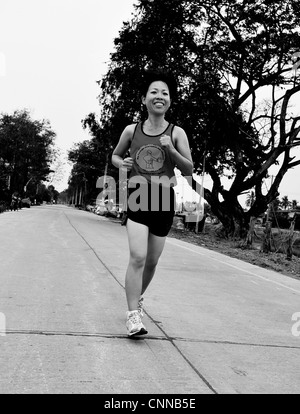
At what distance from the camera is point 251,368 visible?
3613mm

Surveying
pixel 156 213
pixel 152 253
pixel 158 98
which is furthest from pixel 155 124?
pixel 152 253

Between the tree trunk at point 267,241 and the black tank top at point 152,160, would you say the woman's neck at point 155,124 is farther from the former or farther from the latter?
the tree trunk at point 267,241

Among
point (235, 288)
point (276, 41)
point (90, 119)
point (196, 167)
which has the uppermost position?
point (276, 41)

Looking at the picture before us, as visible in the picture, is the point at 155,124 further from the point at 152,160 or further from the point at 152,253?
the point at 152,253

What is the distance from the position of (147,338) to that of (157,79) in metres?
1.97

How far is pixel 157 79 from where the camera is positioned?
4379 millimetres

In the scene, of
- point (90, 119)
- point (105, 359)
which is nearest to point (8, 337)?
point (105, 359)

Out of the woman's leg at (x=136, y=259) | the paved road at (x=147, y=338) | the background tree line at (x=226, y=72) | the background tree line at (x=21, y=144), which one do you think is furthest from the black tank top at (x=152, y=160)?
the background tree line at (x=21, y=144)

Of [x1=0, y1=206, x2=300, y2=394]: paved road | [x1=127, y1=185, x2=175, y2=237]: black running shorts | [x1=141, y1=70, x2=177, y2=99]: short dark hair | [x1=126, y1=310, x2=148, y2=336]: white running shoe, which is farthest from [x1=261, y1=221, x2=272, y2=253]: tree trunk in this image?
[x1=126, y1=310, x2=148, y2=336]: white running shoe

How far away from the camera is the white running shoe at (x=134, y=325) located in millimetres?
4008

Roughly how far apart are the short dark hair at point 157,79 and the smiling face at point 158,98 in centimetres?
4
